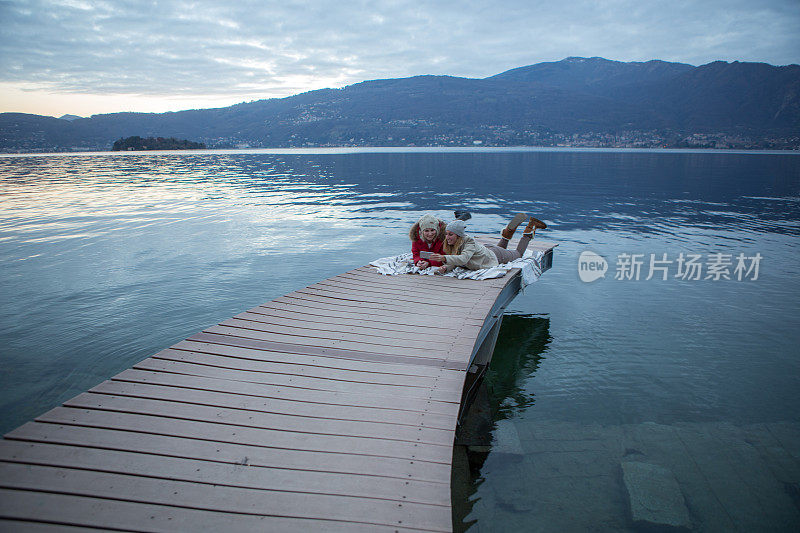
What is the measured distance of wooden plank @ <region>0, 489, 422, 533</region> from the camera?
270 centimetres

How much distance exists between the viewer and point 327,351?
16.9 ft

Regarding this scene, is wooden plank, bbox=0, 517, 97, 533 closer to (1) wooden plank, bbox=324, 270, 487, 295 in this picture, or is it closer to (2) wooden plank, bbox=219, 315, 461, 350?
(2) wooden plank, bbox=219, 315, 461, 350

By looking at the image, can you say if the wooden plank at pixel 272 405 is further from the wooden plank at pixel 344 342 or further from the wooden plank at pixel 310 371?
the wooden plank at pixel 344 342

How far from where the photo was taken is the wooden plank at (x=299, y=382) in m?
4.28

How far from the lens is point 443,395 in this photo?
4262 millimetres

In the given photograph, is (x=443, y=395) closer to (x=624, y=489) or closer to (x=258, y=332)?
(x=624, y=489)

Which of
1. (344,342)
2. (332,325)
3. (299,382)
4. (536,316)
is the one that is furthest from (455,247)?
(299,382)

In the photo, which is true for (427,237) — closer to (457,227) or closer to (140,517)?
(457,227)

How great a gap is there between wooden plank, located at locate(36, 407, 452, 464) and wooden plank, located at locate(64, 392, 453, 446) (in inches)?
2.0

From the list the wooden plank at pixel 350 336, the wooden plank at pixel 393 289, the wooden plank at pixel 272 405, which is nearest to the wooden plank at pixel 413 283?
the wooden plank at pixel 393 289

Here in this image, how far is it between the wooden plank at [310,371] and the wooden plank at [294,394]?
0.96 ft

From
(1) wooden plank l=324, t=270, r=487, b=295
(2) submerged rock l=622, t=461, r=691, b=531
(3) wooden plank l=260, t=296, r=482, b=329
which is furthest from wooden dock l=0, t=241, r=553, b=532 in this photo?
(2) submerged rock l=622, t=461, r=691, b=531

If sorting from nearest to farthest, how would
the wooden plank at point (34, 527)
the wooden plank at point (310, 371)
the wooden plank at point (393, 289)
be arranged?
the wooden plank at point (34, 527) → the wooden plank at point (310, 371) → the wooden plank at point (393, 289)

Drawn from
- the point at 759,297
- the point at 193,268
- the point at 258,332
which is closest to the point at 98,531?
the point at 258,332
